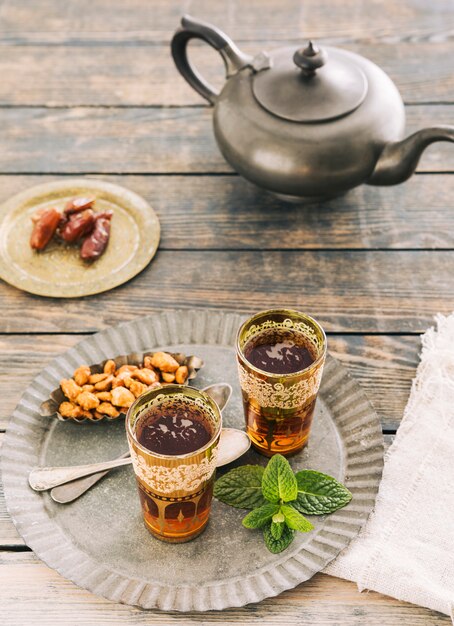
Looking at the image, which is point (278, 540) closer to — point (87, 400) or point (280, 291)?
point (87, 400)

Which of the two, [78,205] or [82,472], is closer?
[82,472]

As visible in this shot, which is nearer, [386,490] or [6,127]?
[386,490]

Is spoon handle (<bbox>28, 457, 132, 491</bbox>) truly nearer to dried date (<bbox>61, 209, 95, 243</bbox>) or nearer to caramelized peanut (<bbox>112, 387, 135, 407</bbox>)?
caramelized peanut (<bbox>112, 387, 135, 407</bbox>)

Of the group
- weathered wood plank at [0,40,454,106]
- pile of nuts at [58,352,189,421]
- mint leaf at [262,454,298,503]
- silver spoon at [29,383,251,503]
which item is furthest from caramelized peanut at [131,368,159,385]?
weathered wood plank at [0,40,454,106]

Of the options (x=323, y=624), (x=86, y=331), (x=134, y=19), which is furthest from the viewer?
(x=134, y=19)

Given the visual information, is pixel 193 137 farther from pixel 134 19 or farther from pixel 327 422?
pixel 327 422

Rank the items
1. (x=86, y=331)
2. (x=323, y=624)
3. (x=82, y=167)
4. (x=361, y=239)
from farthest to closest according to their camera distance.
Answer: (x=82, y=167) → (x=361, y=239) → (x=86, y=331) → (x=323, y=624)

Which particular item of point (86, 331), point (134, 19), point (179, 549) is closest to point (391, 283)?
point (86, 331)

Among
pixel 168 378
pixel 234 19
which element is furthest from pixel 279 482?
pixel 234 19
